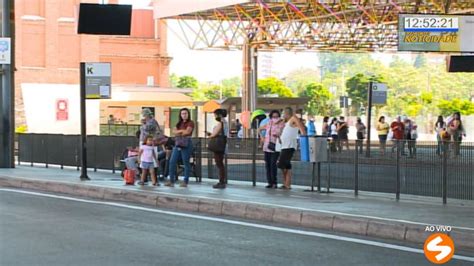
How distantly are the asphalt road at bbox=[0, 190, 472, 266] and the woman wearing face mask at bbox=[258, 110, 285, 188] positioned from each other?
4.38 m

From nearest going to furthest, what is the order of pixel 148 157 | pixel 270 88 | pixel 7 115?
1. pixel 148 157
2. pixel 7 115
3. pixel 270 88

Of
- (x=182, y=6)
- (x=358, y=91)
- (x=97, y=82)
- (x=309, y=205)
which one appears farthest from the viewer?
(x=358, y=91)

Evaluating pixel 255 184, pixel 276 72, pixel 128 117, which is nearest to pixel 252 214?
pixel 255 184

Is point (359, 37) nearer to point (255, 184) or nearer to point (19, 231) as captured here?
point (255, 184)

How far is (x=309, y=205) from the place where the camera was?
14.9 meters

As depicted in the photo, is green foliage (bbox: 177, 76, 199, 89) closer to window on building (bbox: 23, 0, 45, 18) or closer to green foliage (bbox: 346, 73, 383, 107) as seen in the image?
green foliage (bbox: 346, 73, 383, 107)

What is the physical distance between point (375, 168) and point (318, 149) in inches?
48.0

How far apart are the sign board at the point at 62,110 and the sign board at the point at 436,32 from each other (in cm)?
4287

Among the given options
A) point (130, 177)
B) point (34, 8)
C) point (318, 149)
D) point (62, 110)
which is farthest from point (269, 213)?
point (34, 8)

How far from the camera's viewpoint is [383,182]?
17.3 meters

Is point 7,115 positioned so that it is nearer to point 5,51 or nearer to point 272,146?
point 5,51

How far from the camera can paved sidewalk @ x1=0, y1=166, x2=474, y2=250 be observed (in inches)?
494

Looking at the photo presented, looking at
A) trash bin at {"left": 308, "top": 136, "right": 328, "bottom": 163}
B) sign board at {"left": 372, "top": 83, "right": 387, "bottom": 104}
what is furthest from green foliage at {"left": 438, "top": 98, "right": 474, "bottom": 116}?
trash bin at {"left": 308, "top": 136, "right": 328, "bottom": 163}

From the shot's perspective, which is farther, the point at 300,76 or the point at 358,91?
the point at 300,76
